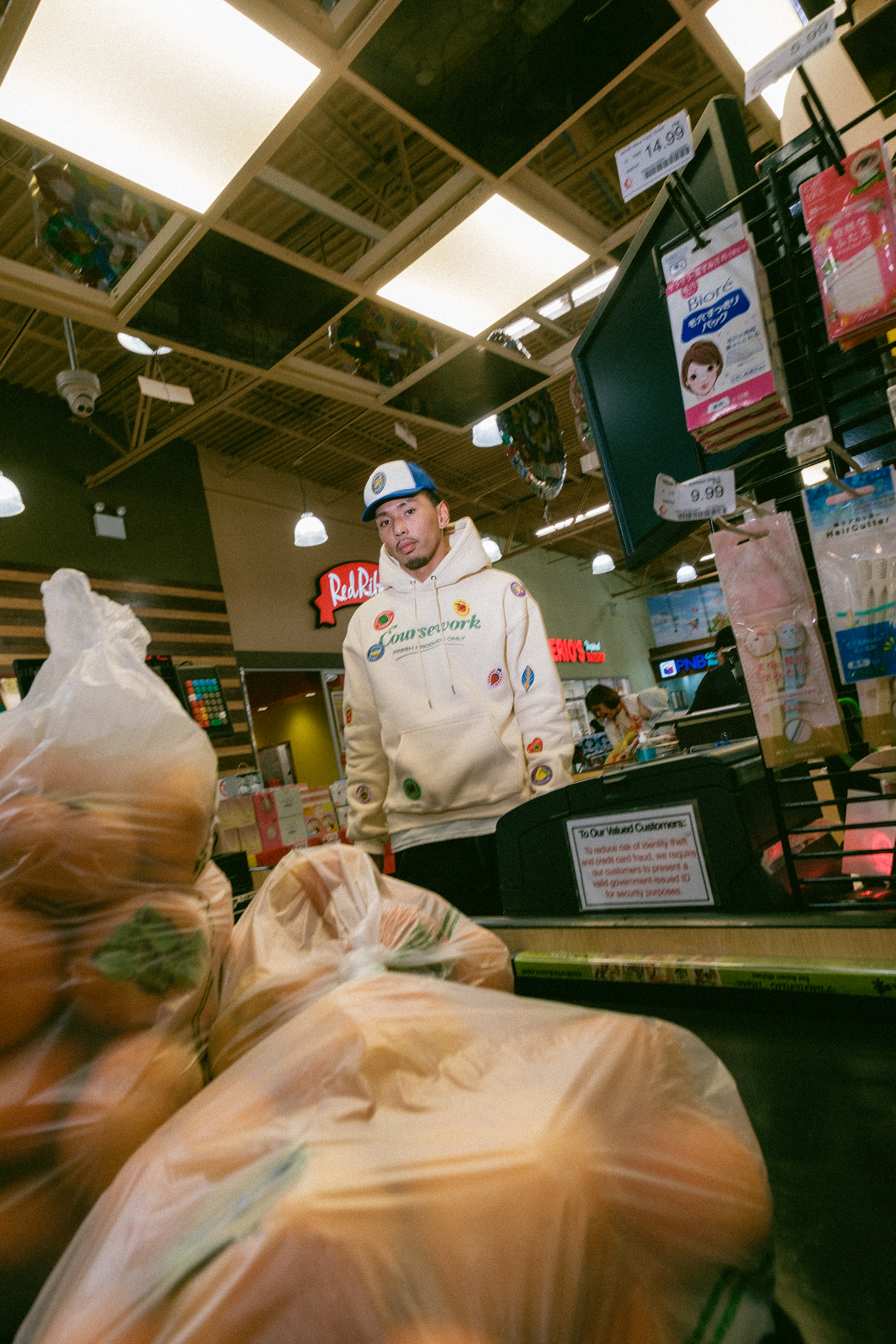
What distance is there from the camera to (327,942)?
0.59 m

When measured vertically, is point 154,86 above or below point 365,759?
above

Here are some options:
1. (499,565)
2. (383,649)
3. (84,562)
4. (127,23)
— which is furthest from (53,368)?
(499,565)

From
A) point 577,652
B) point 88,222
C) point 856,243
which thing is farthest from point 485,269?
point 577,652

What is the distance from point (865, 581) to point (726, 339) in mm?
348

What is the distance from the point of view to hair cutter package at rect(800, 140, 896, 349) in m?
0.72

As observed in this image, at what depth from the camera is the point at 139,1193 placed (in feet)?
1.15

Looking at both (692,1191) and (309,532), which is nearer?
(692,1191)

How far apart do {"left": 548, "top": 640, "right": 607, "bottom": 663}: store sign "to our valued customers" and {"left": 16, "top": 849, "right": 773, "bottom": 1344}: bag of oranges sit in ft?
42.2

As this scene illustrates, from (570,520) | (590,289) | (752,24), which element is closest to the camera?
(752,24)

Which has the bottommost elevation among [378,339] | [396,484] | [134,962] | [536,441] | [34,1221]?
[34,1221]

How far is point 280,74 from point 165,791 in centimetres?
281

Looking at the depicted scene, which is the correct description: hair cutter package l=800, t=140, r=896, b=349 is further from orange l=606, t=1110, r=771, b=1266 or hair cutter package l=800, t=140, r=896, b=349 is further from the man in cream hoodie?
the man in cream hoodie

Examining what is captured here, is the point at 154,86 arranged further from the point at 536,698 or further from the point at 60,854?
the point at 60,854

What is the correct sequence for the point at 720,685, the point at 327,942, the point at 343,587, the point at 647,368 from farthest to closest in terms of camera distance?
1. the point at 343,587
2. the point at 720,685
3. the point at 647,368
4. the point at 327,942
